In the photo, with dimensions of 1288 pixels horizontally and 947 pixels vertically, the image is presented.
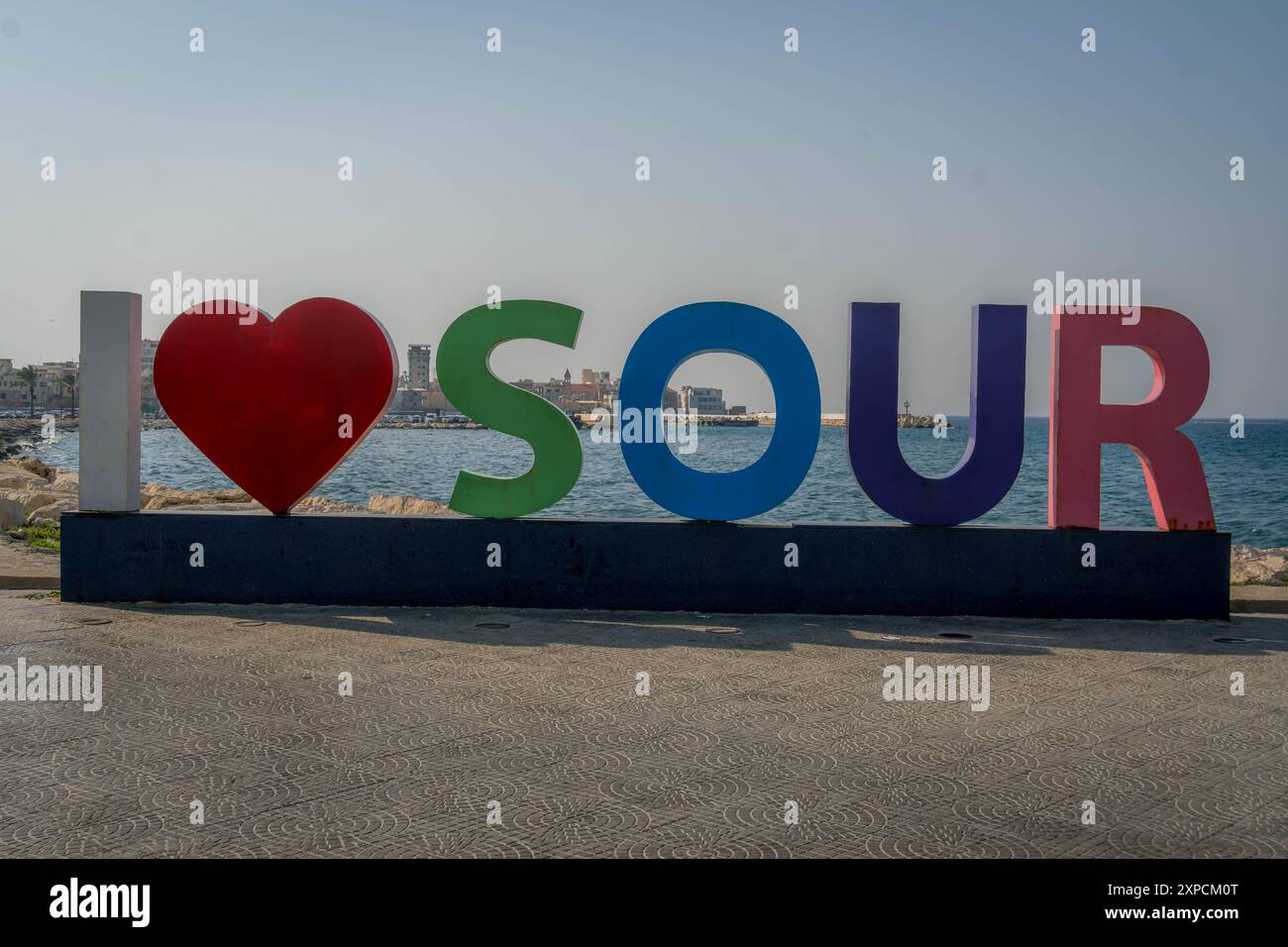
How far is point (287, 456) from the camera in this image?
487 inches

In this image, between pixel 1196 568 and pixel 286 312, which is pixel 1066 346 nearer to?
pixel 1196 568

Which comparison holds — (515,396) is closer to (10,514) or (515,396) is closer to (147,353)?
(10,514)

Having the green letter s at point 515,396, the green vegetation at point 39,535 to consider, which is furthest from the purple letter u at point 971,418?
the green vegetation at point 39,535

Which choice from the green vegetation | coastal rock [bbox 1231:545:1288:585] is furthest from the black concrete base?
coastal rock [bbox 1231:545:1288:585]

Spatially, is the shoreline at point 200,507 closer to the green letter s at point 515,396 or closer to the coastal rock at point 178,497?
the coastal rock at point 178,497

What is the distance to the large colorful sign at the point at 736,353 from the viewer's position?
11.8m

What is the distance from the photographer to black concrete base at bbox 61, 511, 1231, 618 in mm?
11891

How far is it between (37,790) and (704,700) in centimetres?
432

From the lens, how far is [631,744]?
23.2 feet

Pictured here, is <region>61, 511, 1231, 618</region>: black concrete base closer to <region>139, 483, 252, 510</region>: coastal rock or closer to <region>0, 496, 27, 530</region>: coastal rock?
<region>0, 496, 27, 530</region>: coastal rock

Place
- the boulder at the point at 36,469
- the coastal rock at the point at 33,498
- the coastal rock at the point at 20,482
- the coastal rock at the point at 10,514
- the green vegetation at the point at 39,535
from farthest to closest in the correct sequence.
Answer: the boulder at the point at 36,469, the coastal rock at the point at 20,482, the coastal rock at the point at 33,498, the coastal rock at the point at 10,514, the green vegetation at the point at 39,535

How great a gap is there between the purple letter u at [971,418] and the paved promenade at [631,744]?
1.52 meters

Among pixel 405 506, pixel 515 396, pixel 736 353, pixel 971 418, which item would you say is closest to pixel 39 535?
pixel 515 396

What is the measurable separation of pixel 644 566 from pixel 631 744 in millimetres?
5081
